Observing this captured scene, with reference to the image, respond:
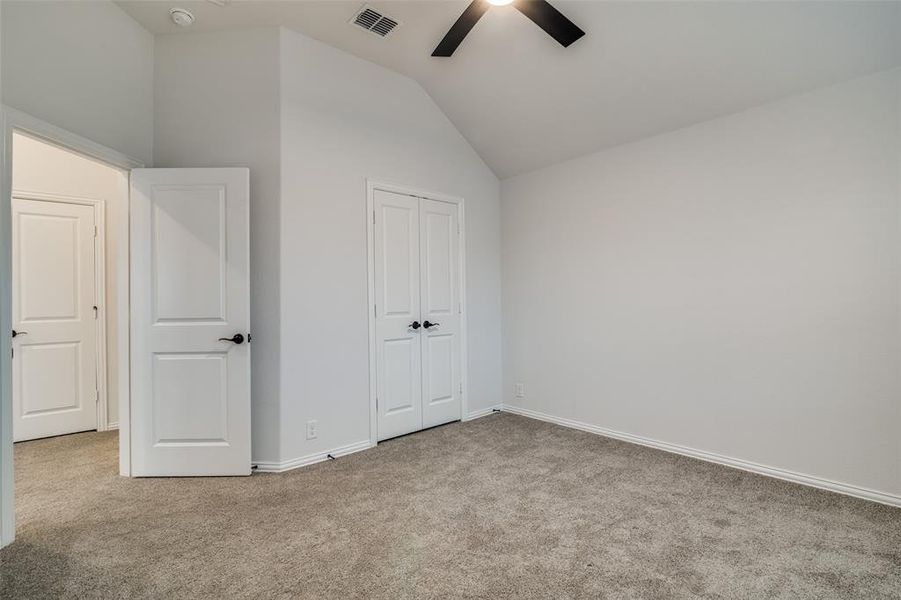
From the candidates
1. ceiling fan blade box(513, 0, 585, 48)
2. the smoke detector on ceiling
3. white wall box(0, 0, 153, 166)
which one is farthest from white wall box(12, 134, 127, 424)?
ceiling fan blade box(513, 0, 585, 48)

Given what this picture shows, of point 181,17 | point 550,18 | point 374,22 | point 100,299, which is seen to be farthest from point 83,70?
point 550,18

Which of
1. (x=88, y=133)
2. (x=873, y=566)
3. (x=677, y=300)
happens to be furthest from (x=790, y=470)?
(x=88, y=133)

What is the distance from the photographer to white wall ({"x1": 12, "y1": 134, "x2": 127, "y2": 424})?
369 cm

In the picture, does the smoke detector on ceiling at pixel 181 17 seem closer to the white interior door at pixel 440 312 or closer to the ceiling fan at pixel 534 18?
the ceiling fan at pixel 534 18

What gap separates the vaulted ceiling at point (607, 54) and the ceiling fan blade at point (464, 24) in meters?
0.52

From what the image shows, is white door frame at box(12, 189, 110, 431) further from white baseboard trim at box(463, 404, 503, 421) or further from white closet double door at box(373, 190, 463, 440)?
white baseboard trim at box(463, 404, 503, 421)

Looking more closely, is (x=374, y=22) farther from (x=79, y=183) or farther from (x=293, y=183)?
(x=79, y=183)

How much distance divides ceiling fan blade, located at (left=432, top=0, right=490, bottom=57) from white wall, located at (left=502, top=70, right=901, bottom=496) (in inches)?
70.7

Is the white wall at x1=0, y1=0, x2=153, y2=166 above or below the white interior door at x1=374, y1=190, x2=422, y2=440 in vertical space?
above

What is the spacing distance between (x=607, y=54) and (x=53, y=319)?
4.98m

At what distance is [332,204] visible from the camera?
131 inches

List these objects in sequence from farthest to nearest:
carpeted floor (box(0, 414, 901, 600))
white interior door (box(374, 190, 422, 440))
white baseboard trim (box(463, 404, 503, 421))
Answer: white baseboard trim (box(463, 404, 503, 421))
white interior door (box(374, 190, 422, 440))
carpeted floor (box(0, 414, 901, 600))

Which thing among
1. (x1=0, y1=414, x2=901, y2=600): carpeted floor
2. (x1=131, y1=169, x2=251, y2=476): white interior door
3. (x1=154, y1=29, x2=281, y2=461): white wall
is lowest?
(x1=0, y1=414, x2=901, y2=600): carpeted floor

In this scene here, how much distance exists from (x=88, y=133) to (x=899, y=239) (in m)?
4.70
